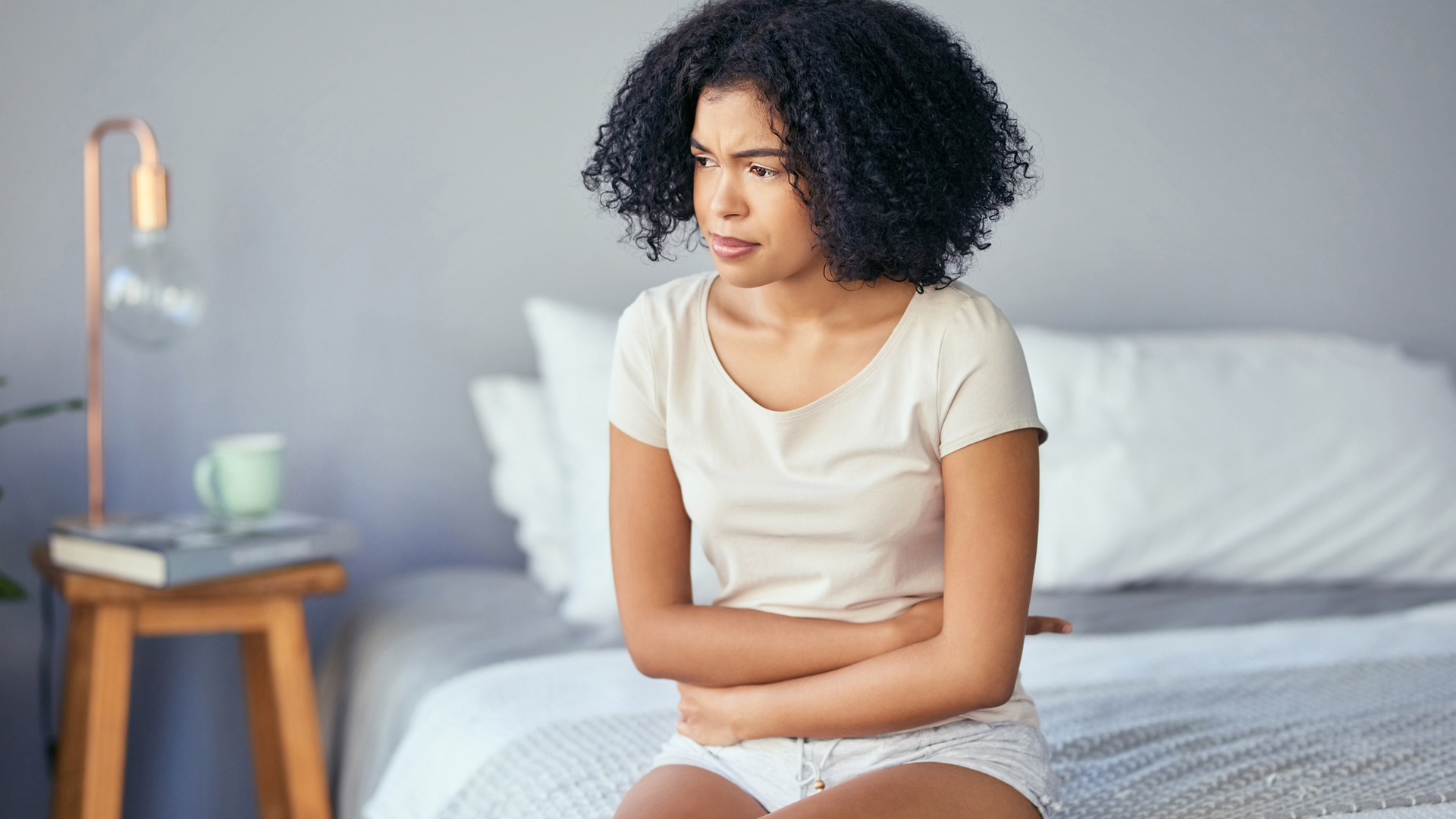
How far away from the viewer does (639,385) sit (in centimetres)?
102

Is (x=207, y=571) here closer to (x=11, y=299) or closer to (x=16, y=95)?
(x=11, y=299)

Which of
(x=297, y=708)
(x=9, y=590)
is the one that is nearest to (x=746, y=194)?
(x=297, y=708)

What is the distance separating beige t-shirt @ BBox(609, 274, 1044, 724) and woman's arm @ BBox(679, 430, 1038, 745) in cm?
3

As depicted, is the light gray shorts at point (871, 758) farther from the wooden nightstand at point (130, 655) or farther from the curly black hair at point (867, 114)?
the wooden nightstand at point (130, 655)

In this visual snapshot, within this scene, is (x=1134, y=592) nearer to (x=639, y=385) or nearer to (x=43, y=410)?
(x=639, y=385)

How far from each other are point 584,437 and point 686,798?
0.97 m

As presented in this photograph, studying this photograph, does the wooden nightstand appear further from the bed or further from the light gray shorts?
the light gray shorts

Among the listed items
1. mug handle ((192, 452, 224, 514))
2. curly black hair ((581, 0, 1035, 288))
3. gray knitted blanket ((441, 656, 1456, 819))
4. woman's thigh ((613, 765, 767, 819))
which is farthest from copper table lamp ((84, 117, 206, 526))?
woman's thigh ((613, 765, 767, 819))

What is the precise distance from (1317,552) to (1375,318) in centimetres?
80

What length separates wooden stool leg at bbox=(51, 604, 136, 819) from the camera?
4.91 feet

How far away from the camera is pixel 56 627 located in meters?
1.83

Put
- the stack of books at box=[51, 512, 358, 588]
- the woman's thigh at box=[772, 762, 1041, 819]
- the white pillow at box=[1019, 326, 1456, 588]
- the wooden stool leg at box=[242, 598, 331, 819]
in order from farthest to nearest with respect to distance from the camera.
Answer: the white pillow at box=[1019, 326, 1456, 588] → the wooden stool leg at box=[242, 598, 331, 819] → the stack of books at box=[51, 512, 358, 588] → the woman's thigh at box=[772, 762, 1041, 819]

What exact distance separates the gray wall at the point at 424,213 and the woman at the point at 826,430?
103cm

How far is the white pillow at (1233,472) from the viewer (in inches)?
71.2
